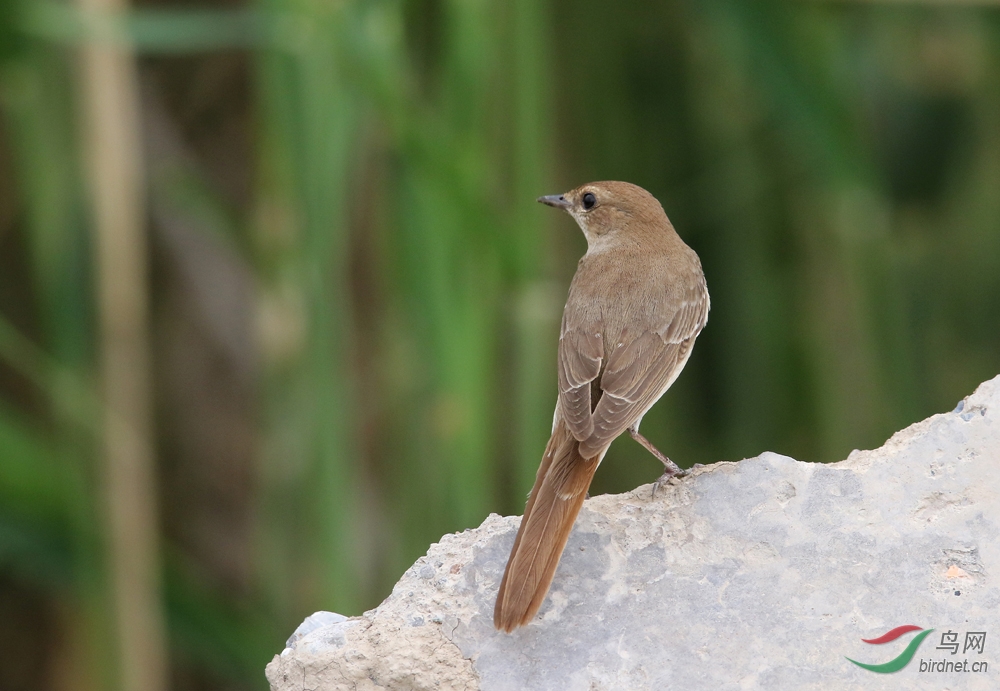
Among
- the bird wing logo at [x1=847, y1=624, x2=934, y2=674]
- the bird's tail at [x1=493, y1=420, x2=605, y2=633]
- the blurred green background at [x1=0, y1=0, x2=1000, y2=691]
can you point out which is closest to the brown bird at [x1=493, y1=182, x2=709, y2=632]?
the bird's tail at [x1=493, y1=420, x2=605, y2=633]

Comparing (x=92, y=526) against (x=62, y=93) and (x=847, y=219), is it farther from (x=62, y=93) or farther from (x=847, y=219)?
(x=847, y=219)

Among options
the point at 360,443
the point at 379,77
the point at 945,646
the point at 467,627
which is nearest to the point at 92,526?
the point at 360,443

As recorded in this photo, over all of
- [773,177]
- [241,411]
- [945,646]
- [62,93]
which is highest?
[62,93]

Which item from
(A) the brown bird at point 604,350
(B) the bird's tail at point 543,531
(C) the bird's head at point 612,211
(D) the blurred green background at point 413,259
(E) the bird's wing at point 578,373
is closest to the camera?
(B) the bird's tail at point 543,531

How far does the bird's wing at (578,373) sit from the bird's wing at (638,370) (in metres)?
0.02

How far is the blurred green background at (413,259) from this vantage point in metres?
3.91

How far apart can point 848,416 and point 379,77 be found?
2.39 meters

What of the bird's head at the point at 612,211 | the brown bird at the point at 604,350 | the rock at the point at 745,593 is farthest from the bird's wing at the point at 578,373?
the bird's head at the point at 612,211

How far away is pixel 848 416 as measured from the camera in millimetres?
4922

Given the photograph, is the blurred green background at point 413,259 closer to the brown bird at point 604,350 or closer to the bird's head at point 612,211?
the bird's head at point 612,211

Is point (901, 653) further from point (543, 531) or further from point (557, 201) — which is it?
point (557, 201)

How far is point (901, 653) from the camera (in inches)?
89.2

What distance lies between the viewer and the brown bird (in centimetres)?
250
